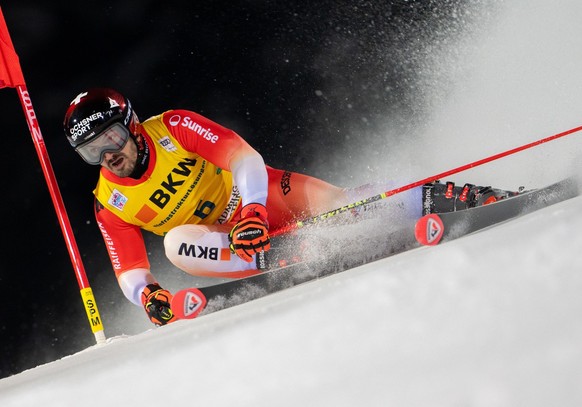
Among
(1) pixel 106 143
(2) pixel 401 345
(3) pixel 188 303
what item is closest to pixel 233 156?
(1) pixel 106 143

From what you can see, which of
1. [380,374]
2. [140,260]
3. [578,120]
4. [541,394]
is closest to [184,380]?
[380,374]

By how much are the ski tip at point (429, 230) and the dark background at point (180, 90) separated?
2.21 metres

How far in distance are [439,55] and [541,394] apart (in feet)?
11.3

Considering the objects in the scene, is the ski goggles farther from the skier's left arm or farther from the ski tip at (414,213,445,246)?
the ski tip at (414,213,445,246)

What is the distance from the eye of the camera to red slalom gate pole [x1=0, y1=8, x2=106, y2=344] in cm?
294

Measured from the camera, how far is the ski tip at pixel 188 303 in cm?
233

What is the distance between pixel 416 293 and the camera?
1349mm

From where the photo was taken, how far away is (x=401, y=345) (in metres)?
1.26

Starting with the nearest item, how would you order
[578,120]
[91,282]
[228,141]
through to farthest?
[228,141], [578,120], [91,282]

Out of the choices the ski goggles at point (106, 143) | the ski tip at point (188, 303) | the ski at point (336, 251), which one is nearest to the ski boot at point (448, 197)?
the ski at point (336, 251)

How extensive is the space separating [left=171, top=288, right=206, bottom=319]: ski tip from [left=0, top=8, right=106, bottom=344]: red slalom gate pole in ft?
2.23

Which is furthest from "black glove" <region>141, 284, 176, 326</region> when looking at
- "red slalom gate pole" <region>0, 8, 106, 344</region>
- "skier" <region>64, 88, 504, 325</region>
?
"red slalom gate pole" <region>0, 8, 106, 344</region>

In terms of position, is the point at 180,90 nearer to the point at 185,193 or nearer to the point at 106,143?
the point at 185,193

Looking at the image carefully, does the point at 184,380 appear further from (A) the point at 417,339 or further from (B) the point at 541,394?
(B) the point at 541,394
